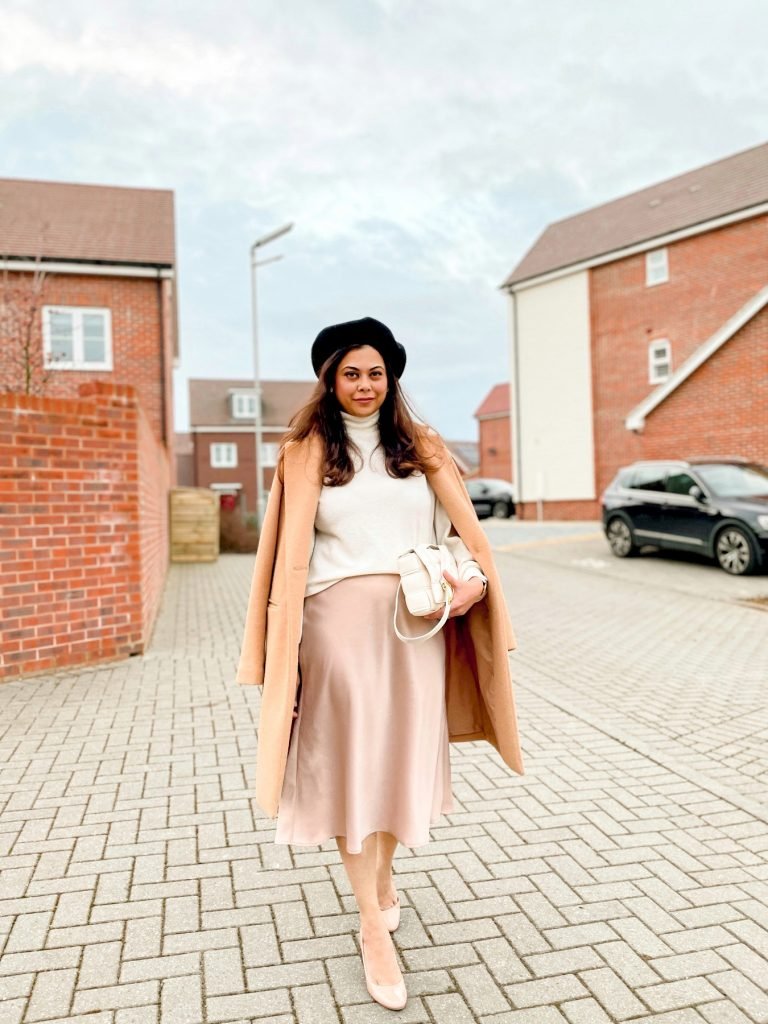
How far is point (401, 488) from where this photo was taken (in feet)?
8.18

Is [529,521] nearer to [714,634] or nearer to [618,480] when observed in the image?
[618,480]

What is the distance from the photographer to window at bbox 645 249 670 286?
2428 centimetres

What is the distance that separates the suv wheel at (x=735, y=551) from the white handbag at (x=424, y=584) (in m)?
10.4

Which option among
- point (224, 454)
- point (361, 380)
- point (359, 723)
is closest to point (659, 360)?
point (361, 380)

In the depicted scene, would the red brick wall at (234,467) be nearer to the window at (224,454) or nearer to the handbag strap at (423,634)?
the window at (224,454)

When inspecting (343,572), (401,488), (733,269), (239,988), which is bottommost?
(239,988)

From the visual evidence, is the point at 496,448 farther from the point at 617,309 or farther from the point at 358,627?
the point at 358,627

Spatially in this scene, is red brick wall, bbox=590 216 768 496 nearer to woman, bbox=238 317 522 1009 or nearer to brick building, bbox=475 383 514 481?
woman, bbox=238 317 522 1009

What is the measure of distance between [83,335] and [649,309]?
52.9ft

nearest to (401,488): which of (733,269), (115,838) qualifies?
(115,838)

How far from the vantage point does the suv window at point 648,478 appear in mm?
13305

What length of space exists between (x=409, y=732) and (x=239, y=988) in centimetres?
88

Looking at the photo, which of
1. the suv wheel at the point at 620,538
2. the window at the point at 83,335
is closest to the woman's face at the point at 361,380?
the suv wheel at the point at 620,538

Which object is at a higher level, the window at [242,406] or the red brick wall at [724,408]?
the window at [242,406]
